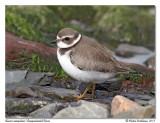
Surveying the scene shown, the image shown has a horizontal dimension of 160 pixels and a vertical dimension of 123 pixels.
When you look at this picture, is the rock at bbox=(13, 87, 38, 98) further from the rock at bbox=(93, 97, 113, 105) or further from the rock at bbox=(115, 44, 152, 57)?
the rock at bbox=(115, 44, 152, 57)

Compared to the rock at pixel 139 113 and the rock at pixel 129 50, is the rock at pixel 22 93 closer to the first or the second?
the rock at pixel 139 113

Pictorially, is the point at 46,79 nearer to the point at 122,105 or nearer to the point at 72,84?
the point at 72,84

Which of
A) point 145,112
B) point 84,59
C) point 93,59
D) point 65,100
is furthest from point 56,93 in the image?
point 145,112

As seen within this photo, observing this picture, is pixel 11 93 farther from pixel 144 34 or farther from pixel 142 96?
pixel 144 34

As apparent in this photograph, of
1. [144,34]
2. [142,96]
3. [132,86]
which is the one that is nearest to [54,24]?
[144,34]

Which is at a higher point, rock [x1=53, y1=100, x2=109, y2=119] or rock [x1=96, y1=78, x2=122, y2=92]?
rock [x1=96, y1=78, x2=122, y2=92]

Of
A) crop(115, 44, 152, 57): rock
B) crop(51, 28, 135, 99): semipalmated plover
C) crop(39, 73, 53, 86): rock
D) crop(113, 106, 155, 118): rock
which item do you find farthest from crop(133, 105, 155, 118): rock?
crop(115, 44, 152, 57): rock

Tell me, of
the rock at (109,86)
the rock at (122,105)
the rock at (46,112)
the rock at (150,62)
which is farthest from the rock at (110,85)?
the rock at (150,62)
